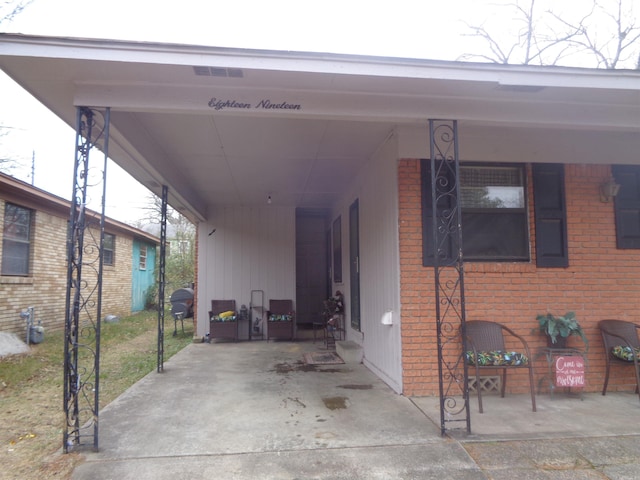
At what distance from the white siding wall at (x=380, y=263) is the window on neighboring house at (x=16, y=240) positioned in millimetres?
6539

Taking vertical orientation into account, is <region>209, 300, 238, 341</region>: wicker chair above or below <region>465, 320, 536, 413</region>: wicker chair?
below

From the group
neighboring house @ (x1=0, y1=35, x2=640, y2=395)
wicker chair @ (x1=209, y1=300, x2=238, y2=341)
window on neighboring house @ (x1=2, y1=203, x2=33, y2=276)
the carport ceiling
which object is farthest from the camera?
wicker chair @ (x1=209, y1=300, x2=238, y2=341)

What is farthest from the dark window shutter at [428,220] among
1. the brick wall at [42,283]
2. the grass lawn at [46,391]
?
the brick wall at [42,283]

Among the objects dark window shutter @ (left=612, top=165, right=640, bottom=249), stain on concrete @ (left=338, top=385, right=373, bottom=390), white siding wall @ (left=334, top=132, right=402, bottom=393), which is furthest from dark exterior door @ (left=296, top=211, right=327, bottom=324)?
dark window shutter @ (left=612, top=165, right=640, bottom=249)

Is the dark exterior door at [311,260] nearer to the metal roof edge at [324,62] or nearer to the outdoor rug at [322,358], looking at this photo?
the outdoor rug at [322,358]

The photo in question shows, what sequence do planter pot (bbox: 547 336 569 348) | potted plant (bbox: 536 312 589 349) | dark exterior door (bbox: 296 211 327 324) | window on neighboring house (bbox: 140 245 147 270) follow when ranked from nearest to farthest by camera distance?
potted plant (bbox: 536 312 589 349)
planter pot (bbox: 547 336 569 348)
dark exterior door (bbox: 296 211 327 324)
window on neighboring house (bbox: 140 245 147 270)

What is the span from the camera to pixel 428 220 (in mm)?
4227

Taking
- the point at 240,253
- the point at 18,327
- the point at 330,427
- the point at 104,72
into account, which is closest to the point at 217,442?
the point at 330,427

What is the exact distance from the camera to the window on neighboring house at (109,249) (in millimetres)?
12473

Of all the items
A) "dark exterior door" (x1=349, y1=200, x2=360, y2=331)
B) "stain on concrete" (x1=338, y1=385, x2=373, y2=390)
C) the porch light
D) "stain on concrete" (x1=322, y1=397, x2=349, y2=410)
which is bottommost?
"stain on concrete" (x1=338, y1=385, x2=373, y2=390)

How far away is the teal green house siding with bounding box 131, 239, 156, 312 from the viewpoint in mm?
14450

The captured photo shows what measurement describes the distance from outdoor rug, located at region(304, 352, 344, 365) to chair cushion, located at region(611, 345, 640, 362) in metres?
3.30

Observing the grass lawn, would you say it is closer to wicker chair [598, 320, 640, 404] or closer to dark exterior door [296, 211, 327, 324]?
dark exterior door [296, 211, 327, 324]

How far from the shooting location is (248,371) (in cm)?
543
